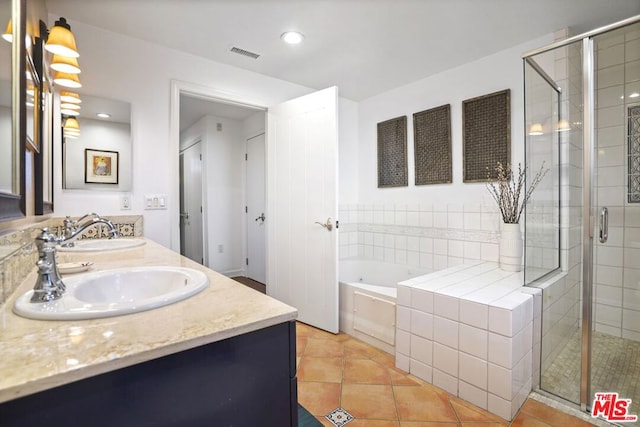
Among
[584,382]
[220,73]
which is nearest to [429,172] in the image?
[584,382]

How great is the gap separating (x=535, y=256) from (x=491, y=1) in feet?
5.02

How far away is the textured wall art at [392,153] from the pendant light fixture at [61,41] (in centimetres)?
258

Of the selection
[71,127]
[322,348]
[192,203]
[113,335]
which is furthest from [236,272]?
[113,335]

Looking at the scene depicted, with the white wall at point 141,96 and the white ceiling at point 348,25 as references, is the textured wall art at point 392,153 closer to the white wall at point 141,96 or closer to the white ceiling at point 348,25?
the white ceiling at point 348,25

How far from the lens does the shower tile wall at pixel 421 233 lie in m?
2.48

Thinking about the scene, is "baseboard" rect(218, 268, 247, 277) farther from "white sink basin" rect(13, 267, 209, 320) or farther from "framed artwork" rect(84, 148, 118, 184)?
"white sink basin" rect(13, 267, 209, 320)

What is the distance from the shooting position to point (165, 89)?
233 cm

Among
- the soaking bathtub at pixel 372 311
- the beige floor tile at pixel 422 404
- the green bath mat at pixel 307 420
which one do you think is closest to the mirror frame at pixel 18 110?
the green bath mat at pixel 307 420

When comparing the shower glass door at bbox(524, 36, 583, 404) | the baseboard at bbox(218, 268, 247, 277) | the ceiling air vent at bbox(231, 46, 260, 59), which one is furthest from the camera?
the baseboard at bbox(218, 268, 247, 277)

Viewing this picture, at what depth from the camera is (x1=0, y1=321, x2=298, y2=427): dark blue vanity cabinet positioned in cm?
46

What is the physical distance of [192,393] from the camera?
0.59 metres

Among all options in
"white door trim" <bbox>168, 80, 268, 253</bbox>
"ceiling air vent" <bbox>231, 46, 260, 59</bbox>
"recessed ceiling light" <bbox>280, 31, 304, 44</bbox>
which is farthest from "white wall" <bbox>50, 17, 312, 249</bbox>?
"recessed ceiling light" <bbox>280, 31, 304, 44</bbox>

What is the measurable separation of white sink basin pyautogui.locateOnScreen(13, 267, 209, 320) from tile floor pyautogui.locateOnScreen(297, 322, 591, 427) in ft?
3.35

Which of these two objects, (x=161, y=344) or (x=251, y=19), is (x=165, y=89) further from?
(x=161, y=344)
